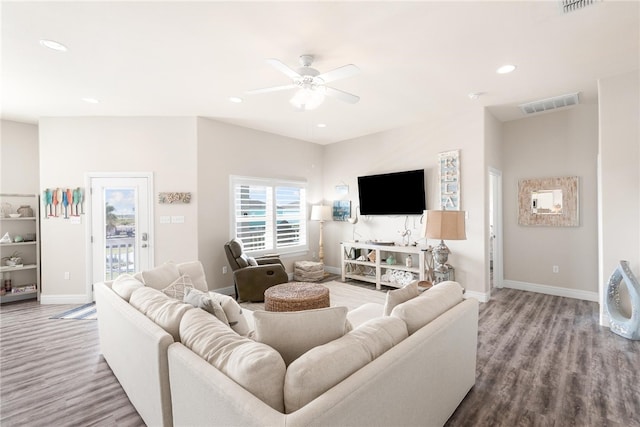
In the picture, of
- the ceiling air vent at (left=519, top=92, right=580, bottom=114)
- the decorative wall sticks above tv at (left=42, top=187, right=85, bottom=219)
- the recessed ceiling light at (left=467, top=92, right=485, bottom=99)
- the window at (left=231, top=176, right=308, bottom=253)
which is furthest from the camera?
the window at (left=231, top=176, right=308, bottom=253)

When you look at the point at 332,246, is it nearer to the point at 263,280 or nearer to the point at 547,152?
A: the point at 263,280

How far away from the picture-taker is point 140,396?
1.88 meters

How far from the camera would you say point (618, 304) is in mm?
3287

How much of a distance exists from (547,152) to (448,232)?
10.6 feet

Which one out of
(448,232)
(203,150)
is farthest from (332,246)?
(448,232)

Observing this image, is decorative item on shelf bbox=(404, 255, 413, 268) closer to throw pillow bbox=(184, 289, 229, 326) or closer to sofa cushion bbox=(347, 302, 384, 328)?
sofa cushion bbox=(347, 302, 384, 328)

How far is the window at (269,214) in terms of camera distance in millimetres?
5270

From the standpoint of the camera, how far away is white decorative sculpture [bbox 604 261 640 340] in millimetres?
3002

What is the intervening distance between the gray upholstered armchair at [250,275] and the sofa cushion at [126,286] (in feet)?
5.98

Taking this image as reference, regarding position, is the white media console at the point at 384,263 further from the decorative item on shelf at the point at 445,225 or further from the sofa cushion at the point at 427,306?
the sofa cushion at the point at 427,306

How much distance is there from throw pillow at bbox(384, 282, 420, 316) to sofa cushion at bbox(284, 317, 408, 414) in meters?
0.42

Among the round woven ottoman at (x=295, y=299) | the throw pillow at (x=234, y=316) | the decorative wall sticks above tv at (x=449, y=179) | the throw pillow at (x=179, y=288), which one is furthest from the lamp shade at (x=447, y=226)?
the throw pillow at (x=179, y=288)

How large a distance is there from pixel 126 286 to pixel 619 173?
511 cm

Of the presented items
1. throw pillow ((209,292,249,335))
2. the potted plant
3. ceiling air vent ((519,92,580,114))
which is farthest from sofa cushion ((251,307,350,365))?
the potted plant
